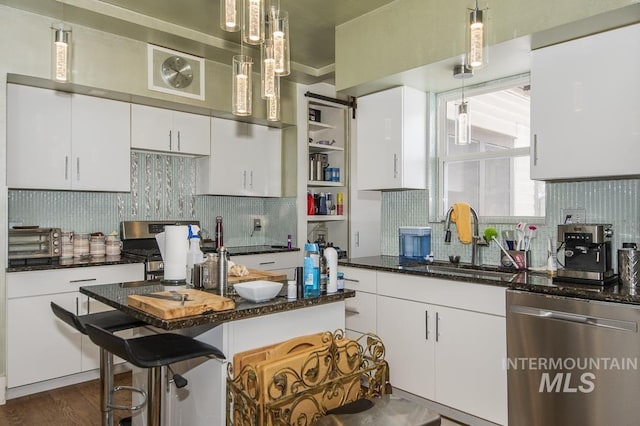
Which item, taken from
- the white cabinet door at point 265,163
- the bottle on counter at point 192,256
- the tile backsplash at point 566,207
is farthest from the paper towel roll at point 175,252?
the white cabinet door at point 265,163

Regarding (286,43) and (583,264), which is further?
(583,264)

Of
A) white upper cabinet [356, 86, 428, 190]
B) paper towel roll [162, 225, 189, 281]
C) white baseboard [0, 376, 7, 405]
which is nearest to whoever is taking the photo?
paper towel roll [162, 225, 189, 281]

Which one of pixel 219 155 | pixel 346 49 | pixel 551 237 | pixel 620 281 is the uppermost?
pixel 346 49

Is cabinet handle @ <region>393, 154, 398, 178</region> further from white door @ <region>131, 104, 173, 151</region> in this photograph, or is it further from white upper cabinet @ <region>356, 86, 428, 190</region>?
white door @ <region>131, 104, 173, 151</region>

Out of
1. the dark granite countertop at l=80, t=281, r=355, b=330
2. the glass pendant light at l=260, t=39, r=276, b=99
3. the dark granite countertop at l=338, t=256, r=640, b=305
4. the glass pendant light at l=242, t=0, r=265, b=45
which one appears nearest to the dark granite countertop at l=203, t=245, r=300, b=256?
the dark granite countertop at l=338, t=256, r=640, b=305

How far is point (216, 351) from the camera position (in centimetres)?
178

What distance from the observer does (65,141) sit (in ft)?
11.4

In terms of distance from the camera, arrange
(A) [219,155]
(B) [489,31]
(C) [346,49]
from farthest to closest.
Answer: (A) [219,155] → (C) [346,49] → (B) [489,31]

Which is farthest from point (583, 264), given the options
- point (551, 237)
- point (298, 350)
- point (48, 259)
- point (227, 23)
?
point (48, 259)

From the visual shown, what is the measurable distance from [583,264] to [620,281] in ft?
0.71

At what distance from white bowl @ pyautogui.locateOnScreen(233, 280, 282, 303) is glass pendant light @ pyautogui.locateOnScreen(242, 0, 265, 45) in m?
1.04

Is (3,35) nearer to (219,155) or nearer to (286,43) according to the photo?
(219,155)

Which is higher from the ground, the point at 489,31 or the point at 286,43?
the point at 489,31

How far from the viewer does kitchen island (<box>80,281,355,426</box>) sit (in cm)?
180
